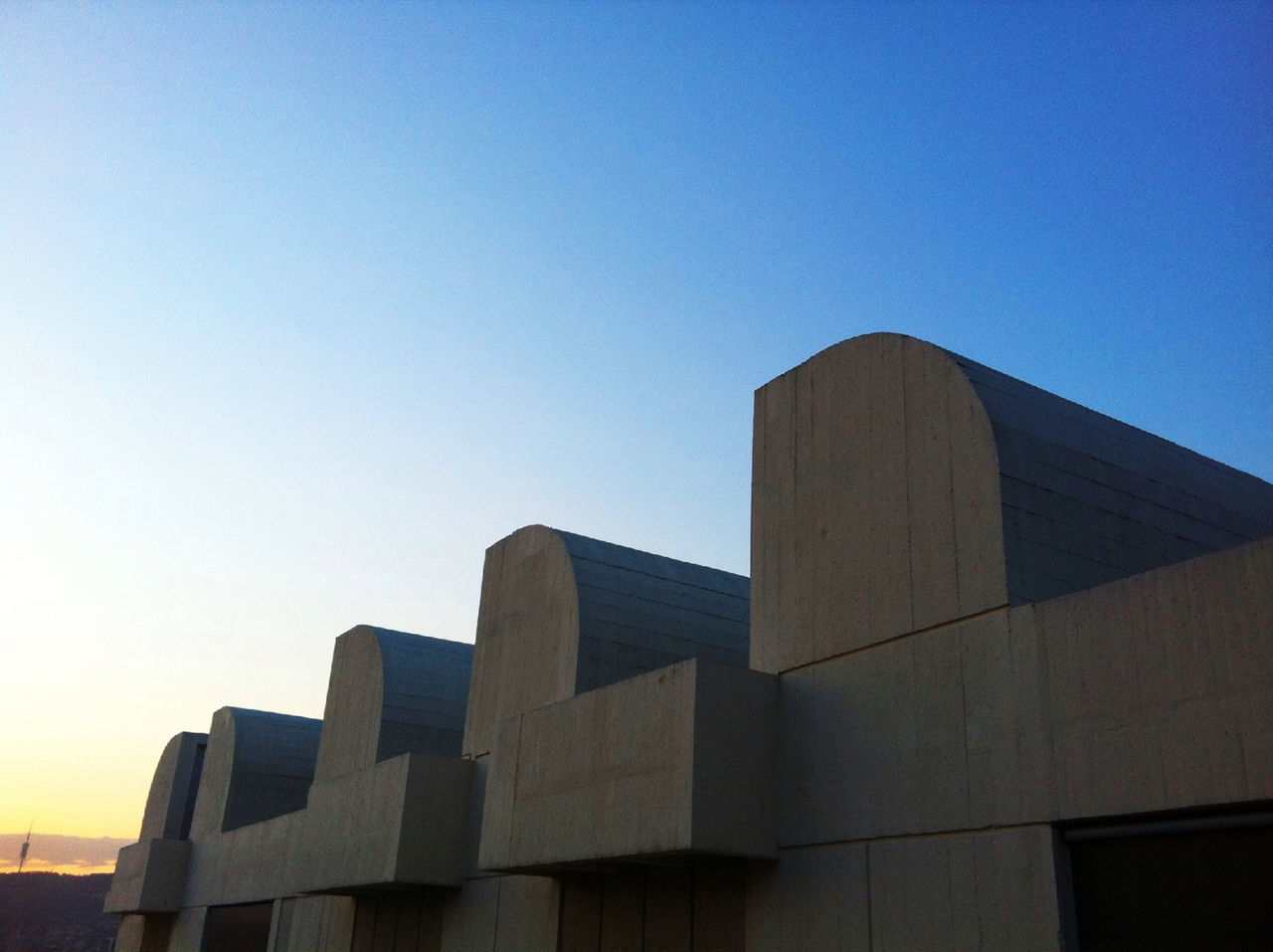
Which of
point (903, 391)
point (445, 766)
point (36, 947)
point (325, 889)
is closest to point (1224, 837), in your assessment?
point (903, 391)

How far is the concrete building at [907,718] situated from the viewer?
27.6 ft

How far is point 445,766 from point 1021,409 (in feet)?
35.9

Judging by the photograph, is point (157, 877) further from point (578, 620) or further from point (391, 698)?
point (578, 620)

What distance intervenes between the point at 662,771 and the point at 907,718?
260cm

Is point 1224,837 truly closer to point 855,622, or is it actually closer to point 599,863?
point 855,622

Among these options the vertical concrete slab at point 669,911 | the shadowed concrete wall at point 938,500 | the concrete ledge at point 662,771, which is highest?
the shadowed concrete wall at point 938,500

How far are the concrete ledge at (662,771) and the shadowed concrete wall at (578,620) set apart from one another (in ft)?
10.7

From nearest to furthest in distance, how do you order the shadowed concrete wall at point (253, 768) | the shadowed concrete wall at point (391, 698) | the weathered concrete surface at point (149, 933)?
1. the shadowed concrete wall at point (391, 698)
2. the shadowed concrete wall at point (253, 768)
3. the weathered concrete surface at point (149, 933)

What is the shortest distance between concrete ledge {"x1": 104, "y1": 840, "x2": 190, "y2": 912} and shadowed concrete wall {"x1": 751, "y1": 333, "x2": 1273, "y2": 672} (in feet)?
79.8

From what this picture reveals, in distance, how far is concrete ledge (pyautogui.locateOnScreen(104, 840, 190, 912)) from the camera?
3045 cm

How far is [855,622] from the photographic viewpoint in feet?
38.0

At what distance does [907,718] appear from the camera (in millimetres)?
10664

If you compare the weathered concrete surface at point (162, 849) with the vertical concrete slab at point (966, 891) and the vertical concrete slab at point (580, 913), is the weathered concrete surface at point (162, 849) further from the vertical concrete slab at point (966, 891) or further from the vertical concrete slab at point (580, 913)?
the vertical concrete slab at point (966, 891)

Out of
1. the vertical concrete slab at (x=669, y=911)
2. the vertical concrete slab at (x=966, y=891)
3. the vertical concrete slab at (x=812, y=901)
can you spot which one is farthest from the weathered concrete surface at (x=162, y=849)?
the vertical concrete slab at (x=966, y=891)
